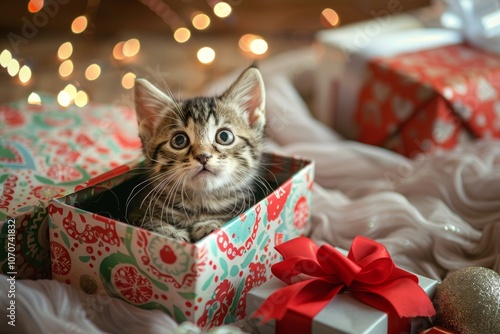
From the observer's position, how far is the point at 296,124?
1939 millimetres

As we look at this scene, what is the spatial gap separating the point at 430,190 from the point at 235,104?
57 cm

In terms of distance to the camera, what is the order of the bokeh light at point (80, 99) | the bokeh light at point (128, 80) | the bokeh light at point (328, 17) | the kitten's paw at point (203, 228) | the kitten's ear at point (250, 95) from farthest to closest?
the bokeh light at point (328, 17) → the bokeh light at point (128, 80) → the bokeh light at point (80, 99) → the kitten's ear at point (250, 95) → the kitten's paw at point (203, 228)

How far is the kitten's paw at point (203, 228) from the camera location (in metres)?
1.10

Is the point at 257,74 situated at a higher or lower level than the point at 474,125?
higher

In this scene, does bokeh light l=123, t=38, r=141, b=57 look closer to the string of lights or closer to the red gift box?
the string of lights

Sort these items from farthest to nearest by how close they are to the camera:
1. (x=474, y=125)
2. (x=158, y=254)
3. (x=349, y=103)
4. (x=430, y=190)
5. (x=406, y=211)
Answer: (x=349, y=103) < (x=474, y=125) < (x=430, y=190) < (x=406, y=211) < (x=158, y=254)

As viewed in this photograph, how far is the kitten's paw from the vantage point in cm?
110

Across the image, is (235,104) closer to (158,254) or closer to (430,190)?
(158,254)

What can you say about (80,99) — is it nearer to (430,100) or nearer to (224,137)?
(224,137)

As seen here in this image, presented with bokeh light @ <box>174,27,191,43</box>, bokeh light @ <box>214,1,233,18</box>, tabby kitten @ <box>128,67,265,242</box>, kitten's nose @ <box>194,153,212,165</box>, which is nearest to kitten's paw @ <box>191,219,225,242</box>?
tabby kitten @ <box>128,67,265,242</box>

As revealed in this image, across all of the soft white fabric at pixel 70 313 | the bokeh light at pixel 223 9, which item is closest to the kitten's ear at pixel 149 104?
the soft white fabric at pixel 70 313

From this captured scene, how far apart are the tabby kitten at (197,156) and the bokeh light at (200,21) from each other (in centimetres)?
196

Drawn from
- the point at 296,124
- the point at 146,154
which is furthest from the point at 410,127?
the point at 146,154

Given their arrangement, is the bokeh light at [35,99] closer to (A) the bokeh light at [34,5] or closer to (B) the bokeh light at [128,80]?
(A) the bokeh light at [34,5]
